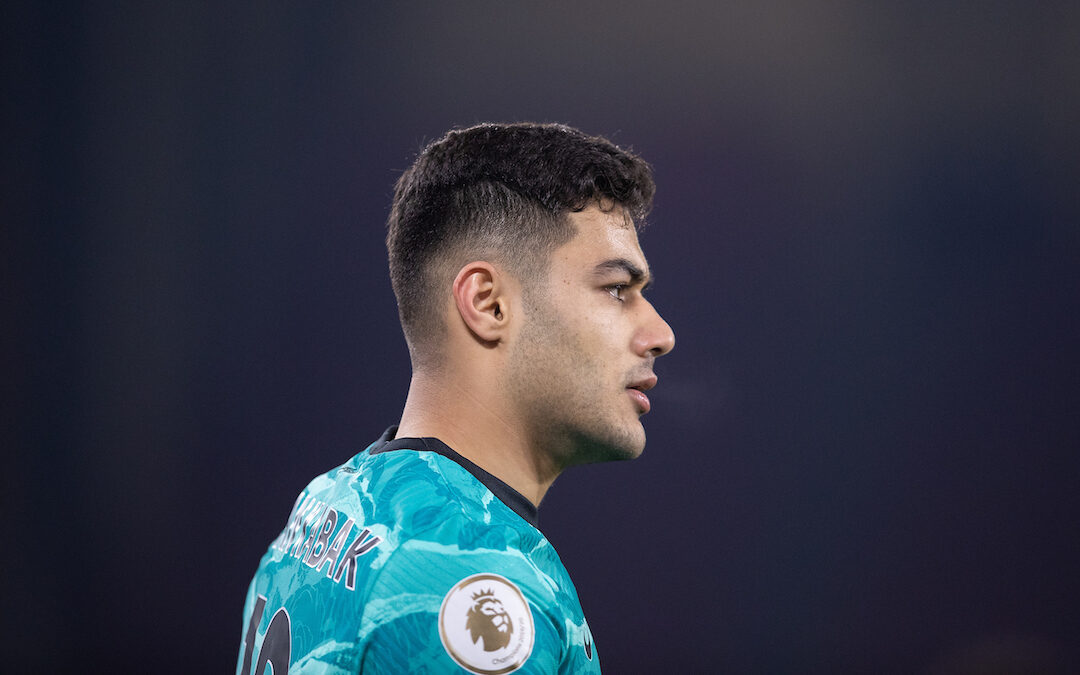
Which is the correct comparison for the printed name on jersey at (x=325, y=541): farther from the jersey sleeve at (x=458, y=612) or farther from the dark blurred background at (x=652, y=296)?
the dark blurred background at (x=652, y=296)

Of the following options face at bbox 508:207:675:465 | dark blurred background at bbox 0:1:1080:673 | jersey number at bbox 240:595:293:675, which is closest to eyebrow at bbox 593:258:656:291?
face at bbox 508:207:675:465

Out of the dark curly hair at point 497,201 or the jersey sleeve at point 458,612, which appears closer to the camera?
the jersey sleeve at point 458,612

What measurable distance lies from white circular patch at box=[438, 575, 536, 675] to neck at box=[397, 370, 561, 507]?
21 centimetres

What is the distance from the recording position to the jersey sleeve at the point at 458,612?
2.15ft

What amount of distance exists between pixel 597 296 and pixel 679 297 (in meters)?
1.14

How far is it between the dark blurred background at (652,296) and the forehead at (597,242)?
1.07 metres

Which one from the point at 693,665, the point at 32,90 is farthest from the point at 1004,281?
the point at 32,90

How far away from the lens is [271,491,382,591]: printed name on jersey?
2.40 feet

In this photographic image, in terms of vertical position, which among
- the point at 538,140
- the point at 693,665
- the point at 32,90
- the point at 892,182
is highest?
the point at 892,182

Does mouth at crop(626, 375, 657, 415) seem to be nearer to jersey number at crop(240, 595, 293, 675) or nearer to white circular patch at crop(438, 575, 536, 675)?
white circular patch at crop(438, 575, 536, 675)

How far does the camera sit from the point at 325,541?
786 mm

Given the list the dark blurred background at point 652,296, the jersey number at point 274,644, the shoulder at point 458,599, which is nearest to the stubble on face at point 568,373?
the shoulder at point 458,599

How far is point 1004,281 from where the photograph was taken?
1.98 meters

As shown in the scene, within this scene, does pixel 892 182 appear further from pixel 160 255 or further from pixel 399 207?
pixel 160 255
